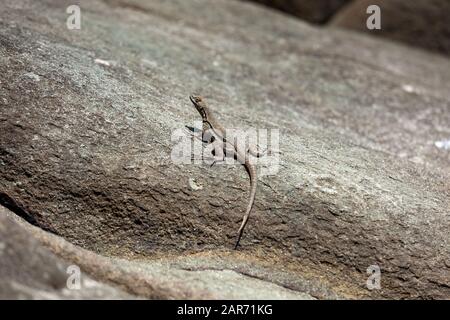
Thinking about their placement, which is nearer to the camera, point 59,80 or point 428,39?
point 59,80

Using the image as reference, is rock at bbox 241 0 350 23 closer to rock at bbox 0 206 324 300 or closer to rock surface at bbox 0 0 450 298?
rock surface at bbox 0 0 450 298

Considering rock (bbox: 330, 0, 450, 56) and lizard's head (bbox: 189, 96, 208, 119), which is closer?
lizard's head (bbox: 189, 96, 208, 119)

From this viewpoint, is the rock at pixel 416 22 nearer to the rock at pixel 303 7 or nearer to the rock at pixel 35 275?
the rock at pixel 303 7

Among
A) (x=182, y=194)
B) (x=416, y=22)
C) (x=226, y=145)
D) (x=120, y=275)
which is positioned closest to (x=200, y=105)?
(x=226, y=145)

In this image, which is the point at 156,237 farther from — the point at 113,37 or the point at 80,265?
the point at 113,37

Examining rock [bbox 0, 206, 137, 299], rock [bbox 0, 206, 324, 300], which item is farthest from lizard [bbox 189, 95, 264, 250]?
rock [bbox 0, 206, 137, 299]

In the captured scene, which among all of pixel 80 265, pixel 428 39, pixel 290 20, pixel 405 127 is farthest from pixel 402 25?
pixel 80 265
